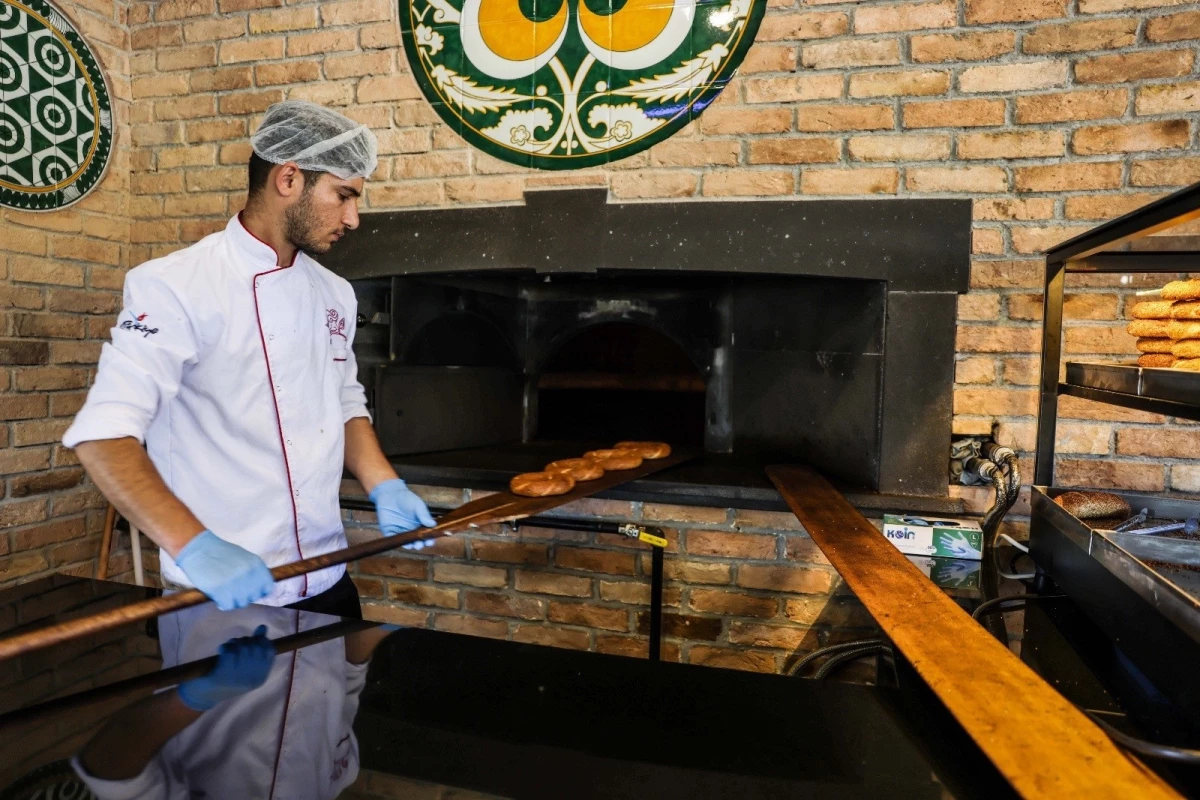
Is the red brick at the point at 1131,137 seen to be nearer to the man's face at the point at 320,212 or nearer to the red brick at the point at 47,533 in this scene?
the man's face at the point at 320,212

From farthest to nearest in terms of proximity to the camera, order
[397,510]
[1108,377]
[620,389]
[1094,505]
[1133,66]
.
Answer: [620,389], [1133,66], [397,510], [1094,505], [1108,377]

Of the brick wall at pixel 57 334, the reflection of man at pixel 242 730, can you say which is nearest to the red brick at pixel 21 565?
the brick wall at pixel 57 334

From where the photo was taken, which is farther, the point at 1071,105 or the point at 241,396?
the point at 1071,105

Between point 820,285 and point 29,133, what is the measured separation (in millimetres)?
2547

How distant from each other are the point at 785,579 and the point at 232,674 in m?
1.64

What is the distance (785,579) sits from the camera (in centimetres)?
223

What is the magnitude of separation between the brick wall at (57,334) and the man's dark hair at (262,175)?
1276 mm

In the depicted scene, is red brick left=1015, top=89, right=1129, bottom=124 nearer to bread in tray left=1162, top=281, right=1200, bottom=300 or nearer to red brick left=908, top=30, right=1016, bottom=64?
red brick left=908, top=30, right=1016, bottom=64

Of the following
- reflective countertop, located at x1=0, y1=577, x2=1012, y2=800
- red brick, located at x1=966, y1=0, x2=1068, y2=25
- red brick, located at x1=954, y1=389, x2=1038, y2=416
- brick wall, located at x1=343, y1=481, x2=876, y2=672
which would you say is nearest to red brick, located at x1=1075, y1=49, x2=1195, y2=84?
red brick, located at x1=966, y1=0, x2=1068, y2=25

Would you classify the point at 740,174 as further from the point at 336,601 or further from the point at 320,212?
the point at 336,601

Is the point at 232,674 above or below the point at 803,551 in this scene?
above

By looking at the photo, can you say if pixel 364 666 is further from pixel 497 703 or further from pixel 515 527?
pixel 515 527

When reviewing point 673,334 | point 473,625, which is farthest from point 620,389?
point 473,625

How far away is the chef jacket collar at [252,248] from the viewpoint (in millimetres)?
1655
